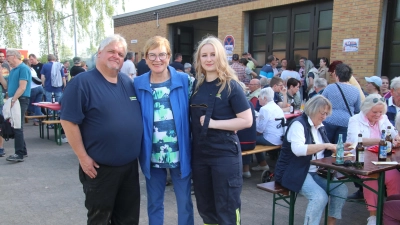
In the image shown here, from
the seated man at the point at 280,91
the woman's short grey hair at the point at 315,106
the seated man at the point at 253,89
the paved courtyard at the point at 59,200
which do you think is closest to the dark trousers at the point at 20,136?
the paved courtyard at the point at 59,200

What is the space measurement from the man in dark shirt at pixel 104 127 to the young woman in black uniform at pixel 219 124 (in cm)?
50

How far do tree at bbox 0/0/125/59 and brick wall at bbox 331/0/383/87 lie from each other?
1527cm

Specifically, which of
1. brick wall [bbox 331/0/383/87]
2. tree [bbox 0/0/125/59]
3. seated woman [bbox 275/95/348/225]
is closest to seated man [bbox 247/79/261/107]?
seated woman [bbox 275/95/348/225]

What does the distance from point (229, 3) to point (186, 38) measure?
4.49 meters

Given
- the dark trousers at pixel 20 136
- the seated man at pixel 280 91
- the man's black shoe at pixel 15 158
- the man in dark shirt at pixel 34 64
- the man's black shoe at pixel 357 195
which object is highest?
the man in dark shirt at pixel 34 64

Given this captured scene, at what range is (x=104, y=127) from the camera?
262 cm

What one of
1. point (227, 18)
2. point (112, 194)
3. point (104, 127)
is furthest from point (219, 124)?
point (227, 18)

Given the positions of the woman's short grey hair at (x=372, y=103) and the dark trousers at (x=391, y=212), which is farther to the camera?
the woman's short grey hair at (x=372, y=103)

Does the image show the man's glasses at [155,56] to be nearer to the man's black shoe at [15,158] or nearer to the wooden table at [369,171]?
the wooden table at [369,171]

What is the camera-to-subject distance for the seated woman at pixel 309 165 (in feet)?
11.5

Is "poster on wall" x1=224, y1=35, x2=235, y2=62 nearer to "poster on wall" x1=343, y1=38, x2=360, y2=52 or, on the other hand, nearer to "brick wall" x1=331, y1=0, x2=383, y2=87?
"brick wall" x1=331, y1=0, x2=383, y2=87

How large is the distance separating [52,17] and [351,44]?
17.1 meters

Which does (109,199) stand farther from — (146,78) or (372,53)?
(372,53)

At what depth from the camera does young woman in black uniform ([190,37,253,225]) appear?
276 centimetres
